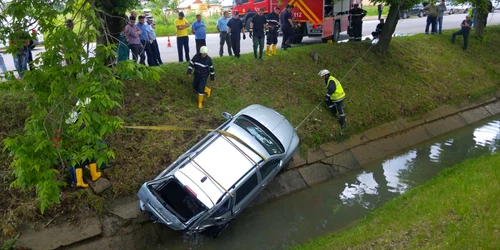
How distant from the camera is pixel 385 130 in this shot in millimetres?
15266

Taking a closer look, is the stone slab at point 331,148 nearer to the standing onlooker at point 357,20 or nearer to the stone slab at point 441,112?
the stone slab at point 441,112

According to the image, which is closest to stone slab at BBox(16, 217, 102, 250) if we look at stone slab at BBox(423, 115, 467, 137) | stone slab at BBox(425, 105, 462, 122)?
stone slab at BBox(423, 115, 467, 137)

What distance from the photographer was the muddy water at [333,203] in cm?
984

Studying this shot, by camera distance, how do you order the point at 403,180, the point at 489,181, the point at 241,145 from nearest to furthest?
the point at 489,181 → the point at 241,145 → the point at 403,180

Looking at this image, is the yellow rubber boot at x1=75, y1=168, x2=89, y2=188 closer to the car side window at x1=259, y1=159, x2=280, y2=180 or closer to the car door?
the car door

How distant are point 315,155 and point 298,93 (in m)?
2.68

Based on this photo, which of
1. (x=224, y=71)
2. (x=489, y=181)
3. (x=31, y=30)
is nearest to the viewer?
(x=31, y=30)

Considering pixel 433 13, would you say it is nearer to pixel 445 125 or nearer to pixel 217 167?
pixel 445 125

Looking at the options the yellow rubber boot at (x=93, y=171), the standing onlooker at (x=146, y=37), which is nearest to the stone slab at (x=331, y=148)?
the standing onlooker at (x=146, y=37)

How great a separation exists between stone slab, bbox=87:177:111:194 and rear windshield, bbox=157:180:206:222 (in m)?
1.50

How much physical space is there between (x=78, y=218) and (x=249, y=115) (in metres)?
4.47

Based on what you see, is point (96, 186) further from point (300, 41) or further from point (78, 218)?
point (300, 41)

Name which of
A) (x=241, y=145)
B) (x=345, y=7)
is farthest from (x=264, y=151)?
(x=345, y=7)

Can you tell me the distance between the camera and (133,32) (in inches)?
514
